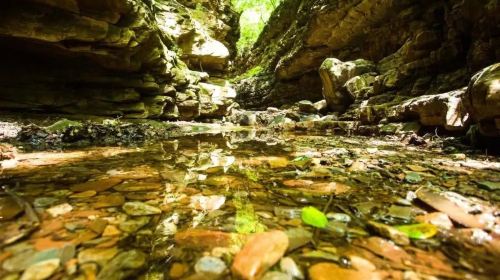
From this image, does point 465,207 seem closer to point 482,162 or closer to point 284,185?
point 284,185

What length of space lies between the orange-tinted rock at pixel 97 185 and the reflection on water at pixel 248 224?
0.01 meters

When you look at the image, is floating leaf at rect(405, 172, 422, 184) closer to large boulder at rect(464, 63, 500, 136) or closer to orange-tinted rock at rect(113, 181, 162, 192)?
large boulder at rect(464, 63, 500, 136)

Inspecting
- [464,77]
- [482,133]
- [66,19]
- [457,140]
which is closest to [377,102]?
[464,77]

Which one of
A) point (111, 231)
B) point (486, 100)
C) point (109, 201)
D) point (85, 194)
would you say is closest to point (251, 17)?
point (486, 100)

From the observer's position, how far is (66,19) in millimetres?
8078

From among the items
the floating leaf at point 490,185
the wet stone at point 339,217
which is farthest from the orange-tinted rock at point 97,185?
the floating leaf at point 490,185

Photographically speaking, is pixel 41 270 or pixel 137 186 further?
pixel 137 186

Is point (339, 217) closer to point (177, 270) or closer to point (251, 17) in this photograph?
point (177, 270)

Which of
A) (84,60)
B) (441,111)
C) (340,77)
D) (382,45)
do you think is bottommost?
(441,111)

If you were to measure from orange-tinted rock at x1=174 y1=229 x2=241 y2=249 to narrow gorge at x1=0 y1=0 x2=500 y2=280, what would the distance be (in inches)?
0.5

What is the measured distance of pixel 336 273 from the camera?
134cm

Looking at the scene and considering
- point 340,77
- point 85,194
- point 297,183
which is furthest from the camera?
point 340,77

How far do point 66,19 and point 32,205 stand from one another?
8.15 metres

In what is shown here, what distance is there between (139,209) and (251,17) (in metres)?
34.7
